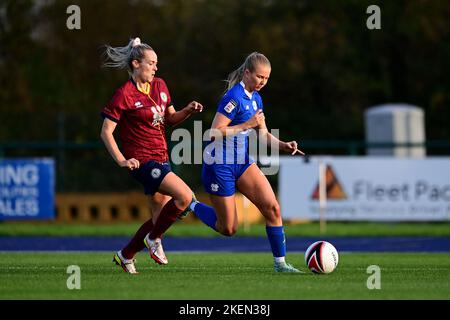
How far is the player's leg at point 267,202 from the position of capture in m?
10.5

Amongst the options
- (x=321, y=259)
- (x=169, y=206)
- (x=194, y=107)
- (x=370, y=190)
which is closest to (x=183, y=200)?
(x=169, y=206)

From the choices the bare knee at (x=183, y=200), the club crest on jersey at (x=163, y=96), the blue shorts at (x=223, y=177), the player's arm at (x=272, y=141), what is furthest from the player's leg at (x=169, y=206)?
the player's arm at (x=272, y=141)

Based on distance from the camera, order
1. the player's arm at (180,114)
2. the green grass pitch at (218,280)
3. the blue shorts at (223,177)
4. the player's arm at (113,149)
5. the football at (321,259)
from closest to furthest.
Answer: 1. the green grass pitch at (218,280)
2. the player's arm at (113,149)
3. the football at (321,259)
4. the blue shorts at (223,177)
5. the player's arm at (180,114)

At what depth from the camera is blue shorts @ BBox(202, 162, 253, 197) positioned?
1059 centimetres

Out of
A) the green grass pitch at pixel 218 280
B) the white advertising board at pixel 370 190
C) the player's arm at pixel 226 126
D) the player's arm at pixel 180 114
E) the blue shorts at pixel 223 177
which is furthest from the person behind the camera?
the white advertising board at pixel 370 190

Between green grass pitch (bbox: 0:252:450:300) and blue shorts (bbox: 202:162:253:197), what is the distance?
2.73 ft

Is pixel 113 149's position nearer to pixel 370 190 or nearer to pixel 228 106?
pixel 228 106

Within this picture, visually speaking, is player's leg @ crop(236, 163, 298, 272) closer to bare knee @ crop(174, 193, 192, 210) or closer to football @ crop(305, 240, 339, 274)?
football @ crop(305, 240, 339, 274)

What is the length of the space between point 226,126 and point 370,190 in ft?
36.8

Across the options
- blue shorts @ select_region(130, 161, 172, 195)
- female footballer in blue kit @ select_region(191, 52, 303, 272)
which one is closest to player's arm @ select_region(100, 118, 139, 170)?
blue shorts @ select_region(130, 161, 172, 195)

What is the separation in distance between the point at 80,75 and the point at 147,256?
24.4 meters

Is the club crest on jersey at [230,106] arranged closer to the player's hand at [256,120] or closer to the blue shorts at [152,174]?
the player's hand at [256,120]

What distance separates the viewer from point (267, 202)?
1048cm

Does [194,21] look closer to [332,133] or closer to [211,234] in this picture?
[332,133]
